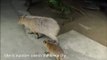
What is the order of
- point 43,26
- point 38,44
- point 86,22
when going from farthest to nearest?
1. point 86,22
2. point 43,26
3. point 38,44

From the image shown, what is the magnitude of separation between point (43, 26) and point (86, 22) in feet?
3.50

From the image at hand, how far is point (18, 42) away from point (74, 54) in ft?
3.34

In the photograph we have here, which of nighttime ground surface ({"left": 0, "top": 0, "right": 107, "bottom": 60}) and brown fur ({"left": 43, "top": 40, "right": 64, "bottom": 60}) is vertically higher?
brown fur ({"left": 43, "top": 40, "right": 64, "bottom": 60})

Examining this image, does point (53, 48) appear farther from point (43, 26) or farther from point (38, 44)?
point (43, 26)

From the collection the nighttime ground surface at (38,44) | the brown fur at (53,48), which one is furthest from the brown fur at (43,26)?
the brown fur at (53,48)

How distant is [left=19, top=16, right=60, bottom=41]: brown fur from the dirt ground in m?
0.30

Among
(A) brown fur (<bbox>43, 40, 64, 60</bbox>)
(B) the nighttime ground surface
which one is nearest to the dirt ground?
(B) the nighttime ground surface

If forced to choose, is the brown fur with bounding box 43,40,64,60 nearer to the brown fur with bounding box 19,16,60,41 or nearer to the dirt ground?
the brown fur with bounding box 19,16,60,41

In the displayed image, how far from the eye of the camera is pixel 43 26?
3.68 meters

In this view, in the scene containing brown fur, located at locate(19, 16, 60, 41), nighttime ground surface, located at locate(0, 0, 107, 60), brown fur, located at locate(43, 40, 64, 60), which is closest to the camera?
brown fur, located at locate(43, 40, 64, 60)

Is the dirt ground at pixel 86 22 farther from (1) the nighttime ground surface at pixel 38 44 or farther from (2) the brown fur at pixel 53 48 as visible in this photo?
(2) the brown fur at pixel 53 48

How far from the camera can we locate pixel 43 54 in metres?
3.29

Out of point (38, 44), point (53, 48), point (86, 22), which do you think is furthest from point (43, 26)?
point (86, 22)

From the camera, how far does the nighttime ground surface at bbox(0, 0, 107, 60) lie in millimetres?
3303
